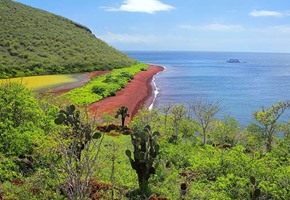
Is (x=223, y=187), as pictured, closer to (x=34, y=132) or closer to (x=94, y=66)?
(x=34, y=132)

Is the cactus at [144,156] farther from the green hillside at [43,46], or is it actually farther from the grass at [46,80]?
the green hillside at [43,46]

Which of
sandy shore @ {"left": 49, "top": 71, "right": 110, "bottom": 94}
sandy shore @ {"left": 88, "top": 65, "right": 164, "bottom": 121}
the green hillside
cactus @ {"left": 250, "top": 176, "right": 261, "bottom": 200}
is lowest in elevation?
sandy shore @ {"left": 88, "top": 65, "right": 164, "bottom": 121}

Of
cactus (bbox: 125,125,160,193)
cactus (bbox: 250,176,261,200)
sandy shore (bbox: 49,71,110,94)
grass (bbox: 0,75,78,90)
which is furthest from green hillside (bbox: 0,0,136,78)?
cactus (bbox: 250,176,261,200)

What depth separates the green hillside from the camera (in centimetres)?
9007

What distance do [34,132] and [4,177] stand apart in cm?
351

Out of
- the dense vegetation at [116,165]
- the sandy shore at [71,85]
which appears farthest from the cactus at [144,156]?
the sandy shore at [71,85]

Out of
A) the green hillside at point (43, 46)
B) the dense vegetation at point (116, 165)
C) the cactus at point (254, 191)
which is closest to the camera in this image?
the cactus at point (254, 191)

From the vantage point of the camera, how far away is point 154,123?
35062mm

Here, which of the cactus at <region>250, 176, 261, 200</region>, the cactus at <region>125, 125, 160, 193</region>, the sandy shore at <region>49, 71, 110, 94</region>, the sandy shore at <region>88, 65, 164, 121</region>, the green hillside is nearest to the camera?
the cactus at <region>250, 176, 261, 200</region>

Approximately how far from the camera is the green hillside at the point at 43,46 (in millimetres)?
90069

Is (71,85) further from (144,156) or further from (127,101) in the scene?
(144,156)

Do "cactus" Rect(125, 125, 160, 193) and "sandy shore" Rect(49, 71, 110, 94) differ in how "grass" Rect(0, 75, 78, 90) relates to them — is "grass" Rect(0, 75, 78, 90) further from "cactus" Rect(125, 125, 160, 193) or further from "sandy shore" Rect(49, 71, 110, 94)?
"cactus" Rect(125, 125, 160, 193)

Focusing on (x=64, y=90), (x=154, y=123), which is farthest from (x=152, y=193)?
(x=64, y=90)

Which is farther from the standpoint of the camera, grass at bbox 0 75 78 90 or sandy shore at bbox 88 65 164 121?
grass at bbox 0 75 78 90
